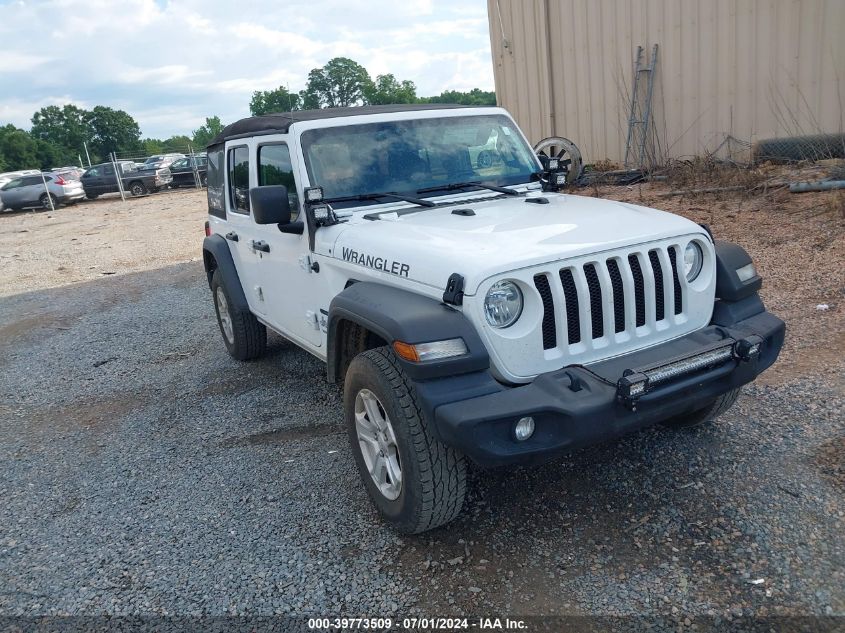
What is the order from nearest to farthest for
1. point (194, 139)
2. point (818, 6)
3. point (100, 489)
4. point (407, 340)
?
1. point (407, 340)
2. point (100, 489)
3. point (818, 6)
4. point (194, 139)

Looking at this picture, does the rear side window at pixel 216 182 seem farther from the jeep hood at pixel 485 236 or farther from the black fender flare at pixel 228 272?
the jeep hood at pixel 485 236

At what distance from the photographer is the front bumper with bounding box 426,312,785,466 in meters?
2.64

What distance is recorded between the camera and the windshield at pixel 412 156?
411cm

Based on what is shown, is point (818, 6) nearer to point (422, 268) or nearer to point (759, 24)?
point (759, 24)

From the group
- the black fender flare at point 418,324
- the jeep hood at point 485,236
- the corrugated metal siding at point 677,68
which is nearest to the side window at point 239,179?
the jeep hood at point 485,236

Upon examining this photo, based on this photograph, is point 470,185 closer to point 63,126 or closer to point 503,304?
point 503,304

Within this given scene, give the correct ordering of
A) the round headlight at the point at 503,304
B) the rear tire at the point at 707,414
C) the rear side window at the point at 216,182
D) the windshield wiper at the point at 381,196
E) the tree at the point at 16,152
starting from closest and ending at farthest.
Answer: the round headlight at the point at 503,304
the rear tire at the point at 707,414
the windshield wiper at the point at 381,196
the rear side window at the point at 216,182
the tree at the point at 16,152

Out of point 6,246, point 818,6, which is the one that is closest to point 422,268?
point 818,6

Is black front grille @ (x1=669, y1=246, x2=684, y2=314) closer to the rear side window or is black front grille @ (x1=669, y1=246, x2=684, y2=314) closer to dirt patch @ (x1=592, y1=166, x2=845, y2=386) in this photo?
dirt patch @ (x1=592, y1=166, x2=845, y2=386)

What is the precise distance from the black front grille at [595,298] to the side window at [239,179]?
2.83 m

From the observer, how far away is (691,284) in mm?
3328

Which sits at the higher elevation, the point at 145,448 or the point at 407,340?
the point at 407,340

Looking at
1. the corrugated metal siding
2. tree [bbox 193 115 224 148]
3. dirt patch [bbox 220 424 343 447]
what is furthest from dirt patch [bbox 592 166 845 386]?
tree [bbox 193 115 224 148]

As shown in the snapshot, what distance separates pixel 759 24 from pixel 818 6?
0.72 meters
